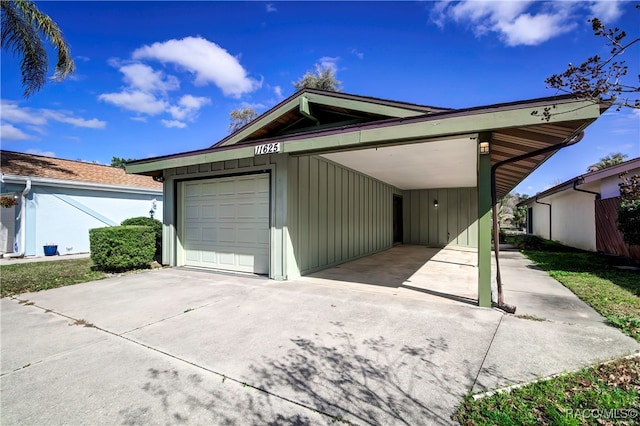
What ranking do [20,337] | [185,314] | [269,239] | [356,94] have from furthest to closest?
[269,239] < [356,94] < [185,314] < [20,337]

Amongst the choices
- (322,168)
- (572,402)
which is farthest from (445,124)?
(322,168)

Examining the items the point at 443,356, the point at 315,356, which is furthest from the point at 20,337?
the point at 443,356

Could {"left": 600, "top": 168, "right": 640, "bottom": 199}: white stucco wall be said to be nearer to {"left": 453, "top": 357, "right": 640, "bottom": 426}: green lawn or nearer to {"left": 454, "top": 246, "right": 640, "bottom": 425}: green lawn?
{"left": 454, "top": 246, "right": 640, "bottom": 425}: green lawn

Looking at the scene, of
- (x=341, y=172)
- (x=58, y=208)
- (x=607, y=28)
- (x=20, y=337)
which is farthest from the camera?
(x=58, y=208)

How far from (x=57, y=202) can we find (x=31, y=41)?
5995 millimetres

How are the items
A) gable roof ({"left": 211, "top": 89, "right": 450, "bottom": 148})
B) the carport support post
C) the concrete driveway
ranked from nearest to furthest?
1. the concrete driveway
2. the carport support post
3. gable roof ({"left": 211, "top": 89, "right": 450, "bottom": 148})

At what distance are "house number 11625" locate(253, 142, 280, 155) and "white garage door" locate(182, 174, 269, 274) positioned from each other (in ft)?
3.26

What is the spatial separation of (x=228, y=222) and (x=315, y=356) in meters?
5.05

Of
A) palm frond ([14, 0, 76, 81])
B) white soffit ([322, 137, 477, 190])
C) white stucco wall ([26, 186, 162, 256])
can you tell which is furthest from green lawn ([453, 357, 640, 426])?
palm frond ([14, 0, 76, 81])

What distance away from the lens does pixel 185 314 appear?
4.06 m

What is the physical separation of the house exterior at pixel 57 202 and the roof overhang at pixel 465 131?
8.31 meters

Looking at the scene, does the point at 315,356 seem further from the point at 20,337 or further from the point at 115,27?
the point at 115,27

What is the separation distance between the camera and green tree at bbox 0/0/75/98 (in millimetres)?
10242

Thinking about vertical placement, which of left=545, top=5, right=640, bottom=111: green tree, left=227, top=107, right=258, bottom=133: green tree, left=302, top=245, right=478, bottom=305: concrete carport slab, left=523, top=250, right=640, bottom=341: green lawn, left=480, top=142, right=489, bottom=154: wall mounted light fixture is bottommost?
left=302, top=245, right=478, bottom=305: concrete carport slab
